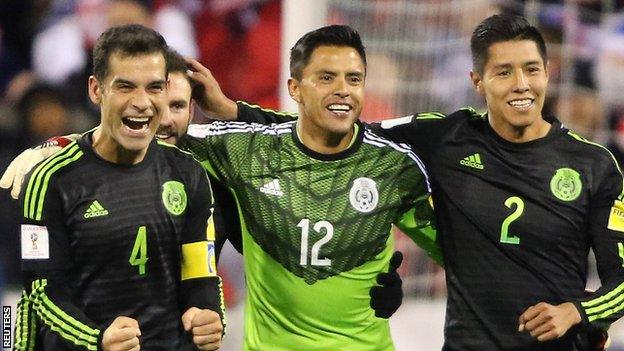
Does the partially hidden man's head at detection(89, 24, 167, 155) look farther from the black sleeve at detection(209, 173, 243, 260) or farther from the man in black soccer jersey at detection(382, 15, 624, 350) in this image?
the man in black soccer jersey at detection(382, 15, 624, 350)

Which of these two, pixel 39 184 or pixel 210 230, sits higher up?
pixel 39 184

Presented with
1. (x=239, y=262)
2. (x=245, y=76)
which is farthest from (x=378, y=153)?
(x=245, y=76)

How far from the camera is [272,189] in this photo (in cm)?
438

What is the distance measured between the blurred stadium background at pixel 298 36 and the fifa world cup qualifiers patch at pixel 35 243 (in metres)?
2.04

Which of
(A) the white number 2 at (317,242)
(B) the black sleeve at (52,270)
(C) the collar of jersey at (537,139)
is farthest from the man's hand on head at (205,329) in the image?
(C) the collar of jersey at (537,139)

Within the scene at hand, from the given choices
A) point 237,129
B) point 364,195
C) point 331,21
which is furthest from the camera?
point 331,21

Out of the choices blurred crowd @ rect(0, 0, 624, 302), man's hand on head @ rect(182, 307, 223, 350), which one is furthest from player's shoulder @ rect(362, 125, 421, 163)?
blurred crowd @ rect(0, 0, 624, 302)

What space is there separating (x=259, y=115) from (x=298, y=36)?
40.8 inches

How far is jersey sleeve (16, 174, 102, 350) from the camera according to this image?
383cm

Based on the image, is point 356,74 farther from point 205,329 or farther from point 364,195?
point 205,329

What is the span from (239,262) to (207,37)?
5.72ft

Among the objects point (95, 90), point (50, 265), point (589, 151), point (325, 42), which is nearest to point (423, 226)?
point (589, 151)

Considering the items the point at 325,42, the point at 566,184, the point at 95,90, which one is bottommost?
the point at 566,184

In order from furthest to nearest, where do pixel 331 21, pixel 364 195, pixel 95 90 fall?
pixel 331 21, pixel 364 195, pixel 95 90
